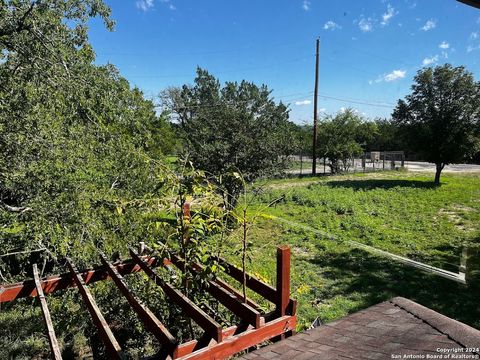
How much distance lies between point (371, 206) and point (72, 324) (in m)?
11.0

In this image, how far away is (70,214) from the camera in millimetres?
4195

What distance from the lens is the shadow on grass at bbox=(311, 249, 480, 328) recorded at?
5383mm

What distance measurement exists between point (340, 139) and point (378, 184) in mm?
6704

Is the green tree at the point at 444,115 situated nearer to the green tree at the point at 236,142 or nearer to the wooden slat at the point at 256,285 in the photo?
the green tree at the point at 236,142

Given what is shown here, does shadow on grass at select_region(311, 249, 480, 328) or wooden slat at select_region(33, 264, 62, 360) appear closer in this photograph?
wooden slat at select_region(33, 264, 62, 360)

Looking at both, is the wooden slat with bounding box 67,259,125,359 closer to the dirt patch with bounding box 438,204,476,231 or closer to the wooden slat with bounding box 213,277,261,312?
the wooden slat with bounding box 213,277,261,312

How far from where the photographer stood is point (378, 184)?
54.8 ft

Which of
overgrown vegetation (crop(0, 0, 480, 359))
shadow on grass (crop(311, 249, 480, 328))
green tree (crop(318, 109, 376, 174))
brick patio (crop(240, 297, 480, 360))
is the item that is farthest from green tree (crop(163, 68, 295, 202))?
green tree (crop(318, 109, 376, 174))

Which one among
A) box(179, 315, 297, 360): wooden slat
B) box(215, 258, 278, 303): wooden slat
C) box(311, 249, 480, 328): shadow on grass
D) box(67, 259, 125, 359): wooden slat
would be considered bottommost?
box(311, 249, 480, 328): shadow on grass

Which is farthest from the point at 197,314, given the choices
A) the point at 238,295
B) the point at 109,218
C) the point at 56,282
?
the point at 109,218

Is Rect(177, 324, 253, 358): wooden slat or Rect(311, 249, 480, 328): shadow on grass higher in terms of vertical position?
Result: Rect(177, 324, 253, 358): wooden slat

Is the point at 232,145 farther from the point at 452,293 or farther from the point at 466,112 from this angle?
the point at 466,112

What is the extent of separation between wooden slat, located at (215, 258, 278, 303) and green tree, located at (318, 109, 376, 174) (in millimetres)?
21342

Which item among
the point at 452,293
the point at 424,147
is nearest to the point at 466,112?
the point at 424,147
